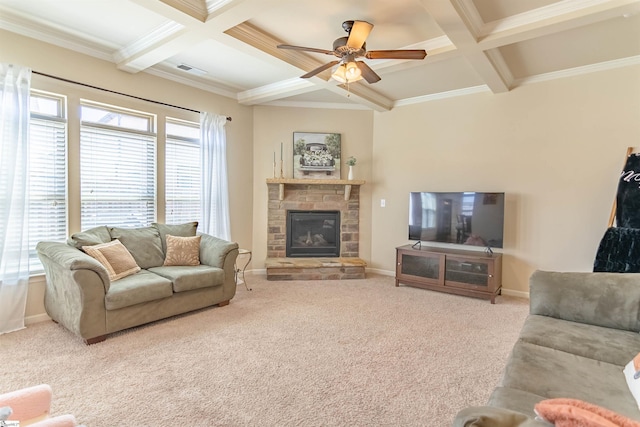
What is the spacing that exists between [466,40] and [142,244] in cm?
384

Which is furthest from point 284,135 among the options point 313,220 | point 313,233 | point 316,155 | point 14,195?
point 14,195

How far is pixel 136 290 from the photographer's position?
9.71ft

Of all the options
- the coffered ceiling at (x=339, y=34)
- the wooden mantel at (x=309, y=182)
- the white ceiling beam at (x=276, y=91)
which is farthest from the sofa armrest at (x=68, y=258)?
the white ceiling beam at (x=276, y=91)

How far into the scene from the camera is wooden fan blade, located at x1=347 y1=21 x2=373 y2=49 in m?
2.54

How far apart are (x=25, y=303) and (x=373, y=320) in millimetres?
3297

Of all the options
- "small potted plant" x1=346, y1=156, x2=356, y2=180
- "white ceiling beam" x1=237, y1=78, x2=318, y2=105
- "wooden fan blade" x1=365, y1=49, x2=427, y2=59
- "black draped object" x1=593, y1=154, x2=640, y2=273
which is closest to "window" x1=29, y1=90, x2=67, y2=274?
"white ceiling beam" x1=237, y1=78, x2=318, y2=105

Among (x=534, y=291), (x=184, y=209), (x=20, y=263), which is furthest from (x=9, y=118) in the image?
(x=534, y=291)

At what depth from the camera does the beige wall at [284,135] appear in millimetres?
5348

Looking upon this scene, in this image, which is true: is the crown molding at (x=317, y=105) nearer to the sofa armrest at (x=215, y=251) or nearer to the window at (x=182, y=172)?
the window at (x=182, y=172)

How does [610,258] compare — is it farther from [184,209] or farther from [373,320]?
[184,209]

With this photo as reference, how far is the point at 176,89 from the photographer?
4363 millimetres

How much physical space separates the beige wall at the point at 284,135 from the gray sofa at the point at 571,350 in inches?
143

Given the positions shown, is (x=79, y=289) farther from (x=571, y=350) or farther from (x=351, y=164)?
(x=351, y=164)

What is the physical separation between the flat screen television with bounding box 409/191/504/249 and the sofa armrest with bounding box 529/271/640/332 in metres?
2.00
